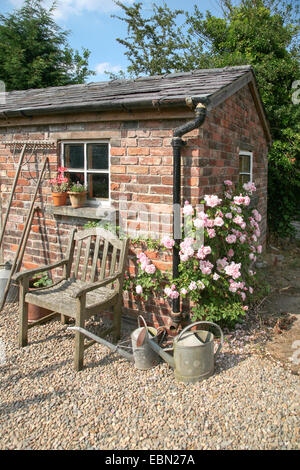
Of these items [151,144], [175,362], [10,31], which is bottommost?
[175,362]

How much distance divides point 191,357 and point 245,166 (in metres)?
4.15

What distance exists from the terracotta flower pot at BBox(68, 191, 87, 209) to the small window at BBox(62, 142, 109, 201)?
174 mm

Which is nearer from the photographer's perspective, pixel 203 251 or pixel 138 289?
pixel 203 251

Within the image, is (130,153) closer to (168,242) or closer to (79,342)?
(168,242)

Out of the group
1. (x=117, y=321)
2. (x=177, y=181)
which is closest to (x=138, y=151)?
(x=177, y=181)

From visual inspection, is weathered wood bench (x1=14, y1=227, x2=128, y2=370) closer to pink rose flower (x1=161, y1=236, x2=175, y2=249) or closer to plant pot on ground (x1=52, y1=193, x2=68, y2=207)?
pink rose flower (x1=161, y1=236, x2=175, y2=249)

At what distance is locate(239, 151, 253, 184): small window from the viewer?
607cm

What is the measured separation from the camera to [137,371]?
3518 millimetres

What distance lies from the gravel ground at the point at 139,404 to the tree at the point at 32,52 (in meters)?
13.9

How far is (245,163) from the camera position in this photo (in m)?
6.38

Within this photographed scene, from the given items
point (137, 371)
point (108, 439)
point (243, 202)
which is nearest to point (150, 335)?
point (137, 371)

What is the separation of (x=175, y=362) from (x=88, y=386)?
826 millimetres

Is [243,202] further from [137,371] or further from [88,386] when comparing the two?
[88,386]
